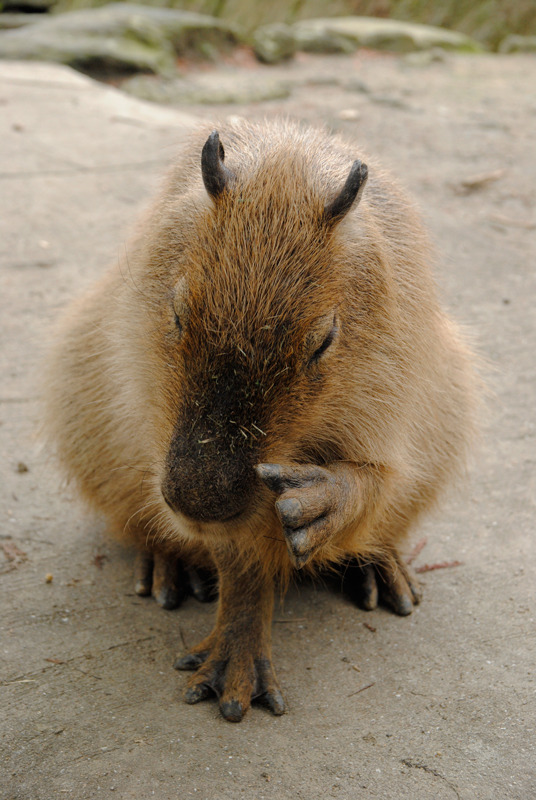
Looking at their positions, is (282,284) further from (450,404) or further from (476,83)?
(476,83)

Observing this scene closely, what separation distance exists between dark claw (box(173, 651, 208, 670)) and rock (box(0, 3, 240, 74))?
8.98 m

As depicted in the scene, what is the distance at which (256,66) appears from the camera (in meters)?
→ 12.6

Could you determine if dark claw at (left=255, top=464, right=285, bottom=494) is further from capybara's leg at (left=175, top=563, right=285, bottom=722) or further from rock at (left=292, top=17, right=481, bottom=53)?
rock at (left=292, top=17, right=481, bottom=53)

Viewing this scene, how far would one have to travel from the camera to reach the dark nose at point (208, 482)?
1996mm

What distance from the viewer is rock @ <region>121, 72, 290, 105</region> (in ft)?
32.2

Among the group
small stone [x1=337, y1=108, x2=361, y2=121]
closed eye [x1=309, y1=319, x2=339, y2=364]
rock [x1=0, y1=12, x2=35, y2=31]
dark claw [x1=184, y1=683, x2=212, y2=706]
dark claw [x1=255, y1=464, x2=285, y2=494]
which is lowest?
dark claw [x1=184, y1=683, x2=212, y2=706]

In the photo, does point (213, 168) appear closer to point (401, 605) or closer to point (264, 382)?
point (264, 382)

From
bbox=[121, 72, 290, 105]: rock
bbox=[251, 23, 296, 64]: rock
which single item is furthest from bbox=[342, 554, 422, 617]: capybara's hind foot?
bbox=[251, 23, 296, 64]: rock

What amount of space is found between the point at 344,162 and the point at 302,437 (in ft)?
3.07

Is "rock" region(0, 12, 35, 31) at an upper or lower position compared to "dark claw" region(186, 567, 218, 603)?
upper

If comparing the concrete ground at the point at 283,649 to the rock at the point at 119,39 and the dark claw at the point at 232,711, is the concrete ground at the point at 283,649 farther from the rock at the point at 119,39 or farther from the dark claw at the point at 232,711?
the rock at the point at 119,39

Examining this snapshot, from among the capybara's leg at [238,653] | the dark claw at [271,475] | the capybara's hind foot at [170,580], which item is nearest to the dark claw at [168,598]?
the capybara's hind foot at [170,580]

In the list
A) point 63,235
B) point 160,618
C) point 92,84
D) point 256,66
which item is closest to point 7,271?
point 63,235

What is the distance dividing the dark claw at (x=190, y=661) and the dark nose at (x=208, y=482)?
0.84m
